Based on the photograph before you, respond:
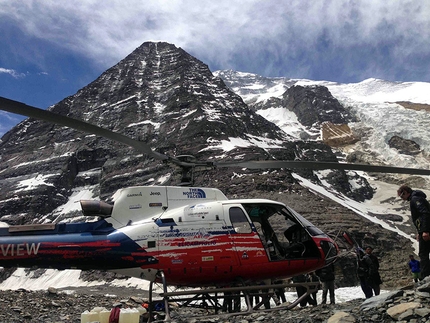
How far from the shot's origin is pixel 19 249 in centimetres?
738

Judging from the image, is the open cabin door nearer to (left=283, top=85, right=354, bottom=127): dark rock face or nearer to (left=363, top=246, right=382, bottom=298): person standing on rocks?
(left=363, top=246, right=382, bottom=298): person standing on rocks

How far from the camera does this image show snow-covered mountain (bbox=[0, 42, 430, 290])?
49.6m

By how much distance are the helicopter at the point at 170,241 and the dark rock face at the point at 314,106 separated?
128428 mm

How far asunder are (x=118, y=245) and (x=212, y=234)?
194 cm

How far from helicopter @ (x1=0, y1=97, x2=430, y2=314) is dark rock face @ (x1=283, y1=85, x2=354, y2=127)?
12843 centimetres

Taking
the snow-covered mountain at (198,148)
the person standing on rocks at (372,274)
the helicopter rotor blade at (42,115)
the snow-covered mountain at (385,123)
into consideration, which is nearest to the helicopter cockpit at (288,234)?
the person standing on rocks at (372,274)

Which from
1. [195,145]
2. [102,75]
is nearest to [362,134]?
[195,145]

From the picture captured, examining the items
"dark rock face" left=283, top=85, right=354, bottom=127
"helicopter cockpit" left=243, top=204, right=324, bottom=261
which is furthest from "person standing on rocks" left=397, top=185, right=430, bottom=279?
"dark rock face" left=283, top=85, right=354, bottom=127

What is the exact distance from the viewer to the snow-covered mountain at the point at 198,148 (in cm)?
4959

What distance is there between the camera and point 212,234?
799 cm

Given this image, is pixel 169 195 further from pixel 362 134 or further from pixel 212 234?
pixel 362 134

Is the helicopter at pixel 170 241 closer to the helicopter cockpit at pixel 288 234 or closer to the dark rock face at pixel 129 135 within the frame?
the helicopter cockpit at pixel 288 234

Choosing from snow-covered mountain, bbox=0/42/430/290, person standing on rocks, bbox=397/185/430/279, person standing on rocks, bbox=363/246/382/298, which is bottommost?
person standing on rocks, bbox=363/246/382/298

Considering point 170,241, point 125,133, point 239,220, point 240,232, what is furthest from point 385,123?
point 170,241
